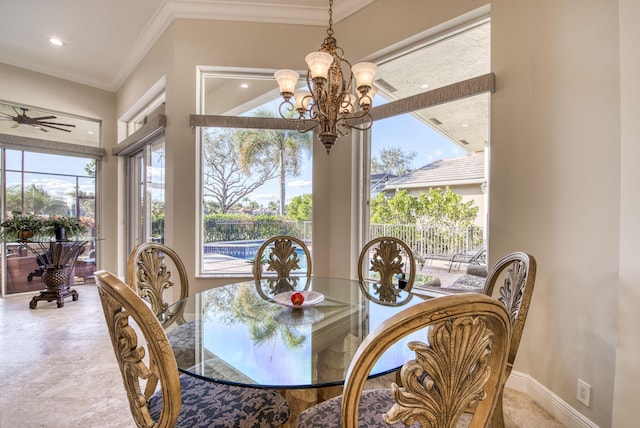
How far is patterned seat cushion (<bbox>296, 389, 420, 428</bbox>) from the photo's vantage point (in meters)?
1.07

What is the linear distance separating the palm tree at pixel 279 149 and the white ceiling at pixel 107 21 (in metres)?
1.20

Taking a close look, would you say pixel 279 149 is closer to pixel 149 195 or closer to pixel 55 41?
pixel 149 195

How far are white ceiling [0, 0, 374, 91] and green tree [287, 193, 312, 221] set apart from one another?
190 cm

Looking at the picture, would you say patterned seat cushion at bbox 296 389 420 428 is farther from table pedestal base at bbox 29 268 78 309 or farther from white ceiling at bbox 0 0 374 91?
table pedestal base at bbox 29 268 78 309

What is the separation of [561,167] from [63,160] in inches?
245

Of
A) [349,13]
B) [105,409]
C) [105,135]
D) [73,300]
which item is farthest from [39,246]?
[349,13]

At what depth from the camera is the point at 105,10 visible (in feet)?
10.2

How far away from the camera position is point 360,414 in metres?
1.11

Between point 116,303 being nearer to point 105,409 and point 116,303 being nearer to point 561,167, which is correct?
point 105,409

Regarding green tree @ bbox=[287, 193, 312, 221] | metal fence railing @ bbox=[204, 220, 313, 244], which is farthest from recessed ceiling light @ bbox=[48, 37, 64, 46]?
green tree @ bbox=[287, 193, 312, 221]

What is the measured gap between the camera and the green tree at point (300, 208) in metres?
3.28

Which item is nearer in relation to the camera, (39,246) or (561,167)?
(561,167)

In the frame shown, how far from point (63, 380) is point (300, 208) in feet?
7.95

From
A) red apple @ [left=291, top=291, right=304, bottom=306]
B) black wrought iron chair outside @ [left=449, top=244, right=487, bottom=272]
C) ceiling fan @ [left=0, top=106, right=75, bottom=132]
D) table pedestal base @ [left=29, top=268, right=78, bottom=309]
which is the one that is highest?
ceiling fan @ [left=0, top=106, right=75, bottom=132]
